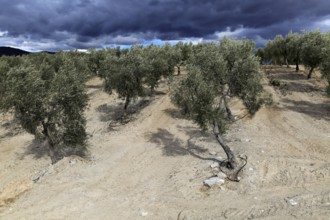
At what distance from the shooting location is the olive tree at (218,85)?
2158 centimetres

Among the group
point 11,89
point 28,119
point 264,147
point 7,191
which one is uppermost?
point 11,89

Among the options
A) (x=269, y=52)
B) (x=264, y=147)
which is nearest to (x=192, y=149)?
(x=264, y=147)

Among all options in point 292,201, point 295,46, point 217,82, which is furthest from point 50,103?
point 295,46

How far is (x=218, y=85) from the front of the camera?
26156 millimetres

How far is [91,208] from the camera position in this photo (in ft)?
59.0

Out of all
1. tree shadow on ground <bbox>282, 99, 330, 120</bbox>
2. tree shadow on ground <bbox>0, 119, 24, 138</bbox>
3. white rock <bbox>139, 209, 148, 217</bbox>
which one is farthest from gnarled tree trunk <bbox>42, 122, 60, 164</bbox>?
tree shadow on ground <bbox>282, 99, 330, 120</bbox>

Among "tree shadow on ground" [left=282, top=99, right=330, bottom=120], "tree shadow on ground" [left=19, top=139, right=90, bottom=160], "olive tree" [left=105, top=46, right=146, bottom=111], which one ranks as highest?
"olive tree" [left=105, top=46, right=146, bottom=111]

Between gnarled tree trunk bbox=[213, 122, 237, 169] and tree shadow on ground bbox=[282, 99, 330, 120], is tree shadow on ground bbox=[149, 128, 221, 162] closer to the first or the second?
gnarled tree trunk bbox=[213, 122, 237, 169]

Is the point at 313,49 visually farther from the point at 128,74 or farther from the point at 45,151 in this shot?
the point at 45,151

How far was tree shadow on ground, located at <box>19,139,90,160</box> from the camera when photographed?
2875 centimetres

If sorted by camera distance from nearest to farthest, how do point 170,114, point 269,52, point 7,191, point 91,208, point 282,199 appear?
point 282,199
point 91,208
point 7,191
point 170,114
point 269,52

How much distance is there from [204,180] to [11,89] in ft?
50.7

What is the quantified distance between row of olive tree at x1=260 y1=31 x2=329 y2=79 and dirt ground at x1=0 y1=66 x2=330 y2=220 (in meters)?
9.78

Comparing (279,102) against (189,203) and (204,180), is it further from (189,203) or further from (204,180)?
(189,203)
